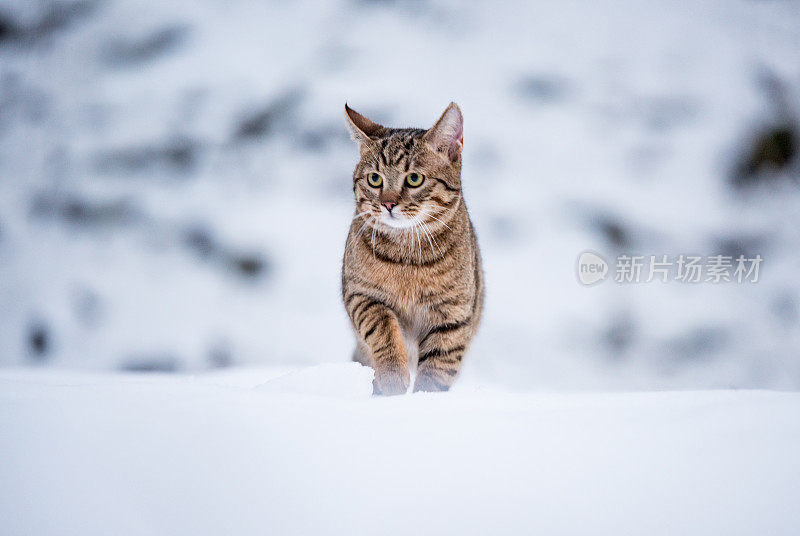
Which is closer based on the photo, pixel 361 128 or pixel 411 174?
pixel 411 174

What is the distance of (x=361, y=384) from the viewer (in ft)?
5.69

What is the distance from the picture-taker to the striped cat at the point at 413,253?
1903mm

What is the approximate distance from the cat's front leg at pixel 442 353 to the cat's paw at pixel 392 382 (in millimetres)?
96

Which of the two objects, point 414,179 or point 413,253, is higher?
point 414,179

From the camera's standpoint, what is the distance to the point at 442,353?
1.96 meters

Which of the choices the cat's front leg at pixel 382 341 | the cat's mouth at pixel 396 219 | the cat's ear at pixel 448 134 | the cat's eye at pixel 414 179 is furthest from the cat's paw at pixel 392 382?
the cat's ear at pixel 448 134

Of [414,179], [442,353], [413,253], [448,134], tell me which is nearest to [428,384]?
[442,353]

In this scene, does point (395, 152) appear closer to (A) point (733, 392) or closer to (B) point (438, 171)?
(B) point (438, 171)

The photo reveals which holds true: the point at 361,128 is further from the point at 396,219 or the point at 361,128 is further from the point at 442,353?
the point at 442,353

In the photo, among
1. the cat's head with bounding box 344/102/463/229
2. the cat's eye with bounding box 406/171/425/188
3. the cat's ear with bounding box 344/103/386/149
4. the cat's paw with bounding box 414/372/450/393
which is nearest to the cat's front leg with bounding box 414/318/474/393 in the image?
the cat's paw with bounding box 414/372/450/393

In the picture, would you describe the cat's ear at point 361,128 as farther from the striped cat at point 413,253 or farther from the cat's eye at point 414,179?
the cat's eye at point 414,179

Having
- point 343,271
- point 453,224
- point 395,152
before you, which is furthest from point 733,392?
point 343,271

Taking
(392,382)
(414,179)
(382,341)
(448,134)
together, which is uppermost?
(448,134)

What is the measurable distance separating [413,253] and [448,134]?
0.35 m
